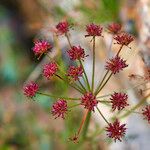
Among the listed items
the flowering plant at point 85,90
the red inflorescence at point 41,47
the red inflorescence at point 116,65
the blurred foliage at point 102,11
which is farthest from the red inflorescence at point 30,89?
the blurred foliage at point 102,11

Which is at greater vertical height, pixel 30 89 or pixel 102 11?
pixel 102 11

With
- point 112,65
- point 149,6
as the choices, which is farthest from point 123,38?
point 149,6

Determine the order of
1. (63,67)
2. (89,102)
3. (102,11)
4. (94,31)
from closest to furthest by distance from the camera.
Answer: (89,102) < (94,31) < (63,67) < (102,11)

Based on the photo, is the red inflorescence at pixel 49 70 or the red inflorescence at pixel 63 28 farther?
the red inflorescence at pixel 63 28

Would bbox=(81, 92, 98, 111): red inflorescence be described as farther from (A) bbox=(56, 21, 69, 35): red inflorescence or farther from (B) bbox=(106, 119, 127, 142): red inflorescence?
(A) bbox=(56, 21, 69, 35): red inflorescence

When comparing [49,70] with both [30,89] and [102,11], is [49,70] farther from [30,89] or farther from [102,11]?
[102,11]

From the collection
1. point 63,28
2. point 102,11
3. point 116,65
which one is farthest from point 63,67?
point 102,11

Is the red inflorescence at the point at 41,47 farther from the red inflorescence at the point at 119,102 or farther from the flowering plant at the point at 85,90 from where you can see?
the red inflorescence at the point at 119,102

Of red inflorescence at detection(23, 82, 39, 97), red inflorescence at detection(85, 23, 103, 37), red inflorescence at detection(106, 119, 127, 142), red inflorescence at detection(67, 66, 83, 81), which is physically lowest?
red inflorescence at detection(106, 119, 127, 142)

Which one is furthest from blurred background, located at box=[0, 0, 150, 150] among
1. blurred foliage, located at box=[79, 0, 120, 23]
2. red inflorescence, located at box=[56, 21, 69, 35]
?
red inflorescence, located at box=[56, 21, 69, 35]
